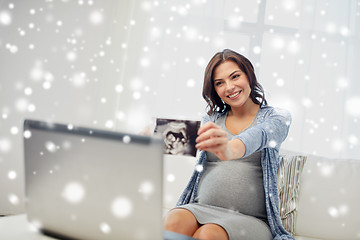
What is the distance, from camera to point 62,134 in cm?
59

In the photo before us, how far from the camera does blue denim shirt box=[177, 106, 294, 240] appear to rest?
110 cm

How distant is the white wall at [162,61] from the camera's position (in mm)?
2486

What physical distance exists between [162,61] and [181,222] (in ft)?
5.58

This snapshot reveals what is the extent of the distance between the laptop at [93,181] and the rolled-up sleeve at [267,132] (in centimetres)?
51

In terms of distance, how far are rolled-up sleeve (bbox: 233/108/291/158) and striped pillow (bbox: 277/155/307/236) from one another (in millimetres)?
345

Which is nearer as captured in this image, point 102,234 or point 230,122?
point 102,234

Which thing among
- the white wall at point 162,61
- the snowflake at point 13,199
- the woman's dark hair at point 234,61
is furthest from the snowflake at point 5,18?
the woman's dark hair at point 234,61

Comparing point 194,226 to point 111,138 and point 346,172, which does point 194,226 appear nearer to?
point 111,138

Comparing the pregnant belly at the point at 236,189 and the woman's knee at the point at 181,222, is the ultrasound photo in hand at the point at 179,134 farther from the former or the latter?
the woman's knee at the point at 181,222

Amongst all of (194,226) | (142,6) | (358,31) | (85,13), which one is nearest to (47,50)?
(85,13)

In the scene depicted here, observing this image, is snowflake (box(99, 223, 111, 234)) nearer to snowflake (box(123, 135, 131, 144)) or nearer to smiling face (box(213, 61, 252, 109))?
snowflake (box(123, 135, 131, 144))

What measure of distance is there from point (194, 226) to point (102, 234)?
55 cm

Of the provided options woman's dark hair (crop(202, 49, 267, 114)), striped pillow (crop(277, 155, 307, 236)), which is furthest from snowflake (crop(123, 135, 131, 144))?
striped pillow (crop(277, 155, 307, 236))

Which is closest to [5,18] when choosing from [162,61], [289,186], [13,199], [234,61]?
[162,61]
